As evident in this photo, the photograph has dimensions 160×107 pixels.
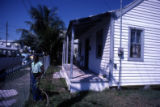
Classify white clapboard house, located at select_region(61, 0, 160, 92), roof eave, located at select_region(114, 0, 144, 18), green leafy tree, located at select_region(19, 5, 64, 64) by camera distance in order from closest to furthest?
white clapboard house, located at select_region(61, 0, 160, 92) < roof eave, located at select_region(114, 0, 144, 18) < green leafy tree, located at select_region(19, 5, 64, 64)

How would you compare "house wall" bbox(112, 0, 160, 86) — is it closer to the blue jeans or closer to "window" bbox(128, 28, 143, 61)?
"window" bbox(128, 28, 143, 61)

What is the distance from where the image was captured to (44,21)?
611 inches

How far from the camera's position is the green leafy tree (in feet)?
46.1

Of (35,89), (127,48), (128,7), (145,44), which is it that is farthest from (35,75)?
(145,44)

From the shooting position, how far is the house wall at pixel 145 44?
498 centimetres

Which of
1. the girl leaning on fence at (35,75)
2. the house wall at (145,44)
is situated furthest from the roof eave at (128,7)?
the girl leaning on fence at (35,75)

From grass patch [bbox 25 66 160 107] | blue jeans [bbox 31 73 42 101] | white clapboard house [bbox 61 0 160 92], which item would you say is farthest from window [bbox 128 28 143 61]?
blue jeans [bbox 31 73 42 101]

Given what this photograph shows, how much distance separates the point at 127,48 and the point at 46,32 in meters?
11.0

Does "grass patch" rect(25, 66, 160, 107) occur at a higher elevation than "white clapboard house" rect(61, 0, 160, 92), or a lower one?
lower

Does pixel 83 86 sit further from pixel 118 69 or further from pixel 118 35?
pixel 118 35

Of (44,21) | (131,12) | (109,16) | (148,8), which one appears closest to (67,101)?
(109,16)

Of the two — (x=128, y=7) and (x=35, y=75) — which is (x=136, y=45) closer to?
(x=128, y=7)

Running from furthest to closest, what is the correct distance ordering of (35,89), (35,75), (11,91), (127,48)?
(127,48) → (35,75) → (35,89) → (11,91)

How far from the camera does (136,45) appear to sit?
17.4 ft
